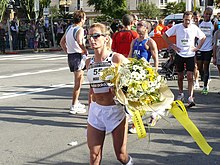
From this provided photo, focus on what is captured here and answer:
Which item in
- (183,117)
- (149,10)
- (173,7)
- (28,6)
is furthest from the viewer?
(173,7)

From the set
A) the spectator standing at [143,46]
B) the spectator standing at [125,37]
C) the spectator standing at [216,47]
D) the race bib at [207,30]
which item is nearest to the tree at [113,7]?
the race bib at [207,30]

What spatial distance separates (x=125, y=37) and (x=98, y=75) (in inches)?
134

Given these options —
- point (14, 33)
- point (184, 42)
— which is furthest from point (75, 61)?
point (14, 33)

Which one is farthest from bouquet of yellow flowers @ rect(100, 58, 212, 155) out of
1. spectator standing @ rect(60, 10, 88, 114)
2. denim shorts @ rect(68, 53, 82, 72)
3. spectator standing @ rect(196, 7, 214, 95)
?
spectator standing @ rect(196, 7, 214, 95)

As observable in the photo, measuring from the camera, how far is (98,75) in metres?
4.49

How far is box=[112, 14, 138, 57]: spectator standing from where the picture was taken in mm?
7742

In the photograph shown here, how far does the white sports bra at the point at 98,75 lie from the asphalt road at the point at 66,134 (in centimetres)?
76

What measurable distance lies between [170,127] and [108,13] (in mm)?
48152

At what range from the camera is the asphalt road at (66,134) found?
5676mm

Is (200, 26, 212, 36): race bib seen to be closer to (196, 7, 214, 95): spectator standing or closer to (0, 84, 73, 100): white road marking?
(196, 7, 214, 95): spectator standing

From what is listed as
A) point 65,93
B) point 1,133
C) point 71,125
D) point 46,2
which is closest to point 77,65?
point 71,125

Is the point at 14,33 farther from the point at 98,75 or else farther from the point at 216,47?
the point at 98,75

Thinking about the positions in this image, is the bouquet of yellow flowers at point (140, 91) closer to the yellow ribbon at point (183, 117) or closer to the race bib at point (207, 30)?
the yellow ribbon at point (183, 117)

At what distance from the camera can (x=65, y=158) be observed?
18.8ft
